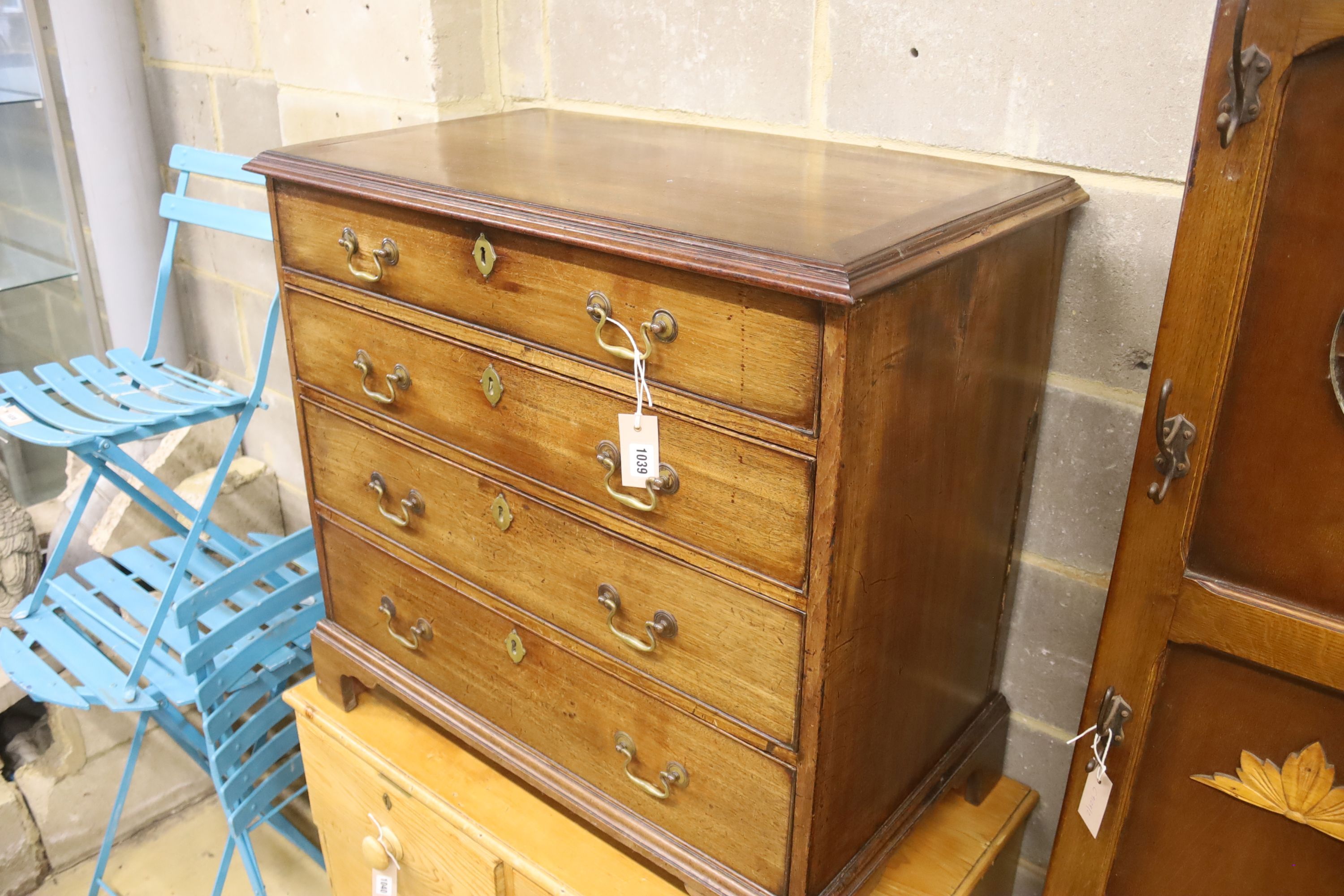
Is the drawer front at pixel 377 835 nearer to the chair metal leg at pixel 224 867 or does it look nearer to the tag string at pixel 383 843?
the tag string at pixel 383 843

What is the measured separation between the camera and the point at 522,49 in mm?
1728

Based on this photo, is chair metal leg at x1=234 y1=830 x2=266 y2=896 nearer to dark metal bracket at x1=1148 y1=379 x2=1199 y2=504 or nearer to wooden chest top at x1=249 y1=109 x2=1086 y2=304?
wooden chest top at x1=249 y1=109 x2=1086 y2=304

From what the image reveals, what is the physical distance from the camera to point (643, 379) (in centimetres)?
101

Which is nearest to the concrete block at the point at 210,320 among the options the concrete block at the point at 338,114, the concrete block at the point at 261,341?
the concrete block at the point at 261,341

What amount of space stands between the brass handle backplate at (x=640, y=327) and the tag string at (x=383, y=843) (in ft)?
2.96

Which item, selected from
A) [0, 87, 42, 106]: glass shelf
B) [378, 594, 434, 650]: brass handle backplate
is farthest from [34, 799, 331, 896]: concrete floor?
[0, 87, 42, 106]: glass shelf

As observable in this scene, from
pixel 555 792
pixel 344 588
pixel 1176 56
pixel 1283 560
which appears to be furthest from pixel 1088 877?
pixel 344 588

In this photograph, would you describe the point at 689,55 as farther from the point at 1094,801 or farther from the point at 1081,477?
the point at 1094,801

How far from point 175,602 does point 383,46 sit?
114 centimetres

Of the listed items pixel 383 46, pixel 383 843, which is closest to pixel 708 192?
pixel 383 46

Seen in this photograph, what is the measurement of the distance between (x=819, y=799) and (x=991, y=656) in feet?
1.41

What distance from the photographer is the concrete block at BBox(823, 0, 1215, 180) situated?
110cm

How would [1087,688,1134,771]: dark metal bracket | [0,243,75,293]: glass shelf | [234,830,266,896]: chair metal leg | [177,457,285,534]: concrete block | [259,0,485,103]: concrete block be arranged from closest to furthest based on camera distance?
[1087,688,1134,771]: dark metal bracket < [259,0,485,103]: concrete block < [234,830,266,896]: chair metal leg < [177,457,285,534]: concrete block < [0,243,75,293]: glass shelf

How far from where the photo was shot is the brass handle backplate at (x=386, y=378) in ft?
4.23
